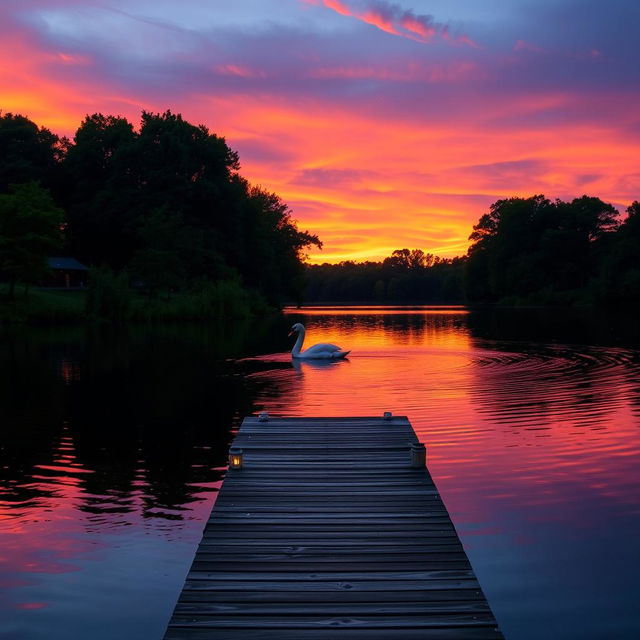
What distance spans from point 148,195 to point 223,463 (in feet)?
282

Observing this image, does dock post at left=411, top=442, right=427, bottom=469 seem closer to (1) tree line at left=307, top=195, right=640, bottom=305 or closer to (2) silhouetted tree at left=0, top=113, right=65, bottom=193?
(2) silhouetted tree at left=0, top=113, right=65, bottom=193

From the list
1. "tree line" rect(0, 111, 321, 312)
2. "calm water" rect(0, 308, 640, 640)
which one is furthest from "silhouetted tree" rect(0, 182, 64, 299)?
"calm water" rect(0, 308, 640, 640)

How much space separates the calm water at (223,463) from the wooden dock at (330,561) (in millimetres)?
786

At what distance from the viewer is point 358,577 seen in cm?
740

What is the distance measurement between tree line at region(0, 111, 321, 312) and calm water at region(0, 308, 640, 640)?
56095 mm

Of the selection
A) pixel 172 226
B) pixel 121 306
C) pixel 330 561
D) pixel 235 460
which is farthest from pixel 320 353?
pixel 172 226

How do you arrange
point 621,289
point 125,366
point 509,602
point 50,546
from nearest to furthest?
1. point 509,602
2. point 50,546
3. point 125,366
4. point 621,289

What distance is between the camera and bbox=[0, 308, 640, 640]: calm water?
8102 millimetres

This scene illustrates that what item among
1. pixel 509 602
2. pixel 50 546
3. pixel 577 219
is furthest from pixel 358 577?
pixel 577 219

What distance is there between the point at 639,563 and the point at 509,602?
7.20 feet

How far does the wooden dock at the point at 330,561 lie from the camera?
6406 mm

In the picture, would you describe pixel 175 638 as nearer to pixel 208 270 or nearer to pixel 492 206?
pixel 208 270

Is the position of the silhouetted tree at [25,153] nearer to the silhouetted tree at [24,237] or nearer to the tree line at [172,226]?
the tree line at [172,226]

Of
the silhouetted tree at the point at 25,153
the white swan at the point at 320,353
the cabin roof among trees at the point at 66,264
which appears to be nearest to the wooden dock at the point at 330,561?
the white swan at the point at 320,353
